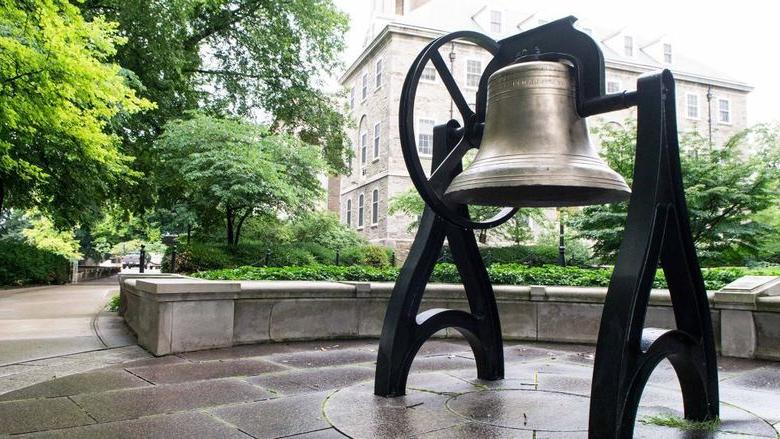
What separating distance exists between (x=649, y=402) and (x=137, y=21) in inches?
669

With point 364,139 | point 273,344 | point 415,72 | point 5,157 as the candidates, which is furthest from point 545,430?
point 364,139

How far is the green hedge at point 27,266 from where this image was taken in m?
A: 19.5

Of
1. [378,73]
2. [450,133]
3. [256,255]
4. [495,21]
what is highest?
[495,21]

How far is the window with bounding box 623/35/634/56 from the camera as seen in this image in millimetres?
35188

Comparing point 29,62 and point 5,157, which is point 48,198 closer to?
point 5,157

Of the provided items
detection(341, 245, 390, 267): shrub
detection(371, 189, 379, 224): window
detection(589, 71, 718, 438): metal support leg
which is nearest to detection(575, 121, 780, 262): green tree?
detection(341, 245, 390, 267): shrub

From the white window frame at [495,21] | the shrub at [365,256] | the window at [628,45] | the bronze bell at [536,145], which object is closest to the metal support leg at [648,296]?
the bronze bell at [536,145]

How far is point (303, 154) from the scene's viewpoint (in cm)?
1798

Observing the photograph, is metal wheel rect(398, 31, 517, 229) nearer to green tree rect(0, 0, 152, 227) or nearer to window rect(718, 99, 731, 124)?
green tree rect(0, 0, 152, 227)

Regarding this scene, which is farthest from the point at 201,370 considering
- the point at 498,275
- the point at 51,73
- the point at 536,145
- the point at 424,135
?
the point at 424,135

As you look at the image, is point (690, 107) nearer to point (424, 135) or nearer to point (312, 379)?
point (424, 135)

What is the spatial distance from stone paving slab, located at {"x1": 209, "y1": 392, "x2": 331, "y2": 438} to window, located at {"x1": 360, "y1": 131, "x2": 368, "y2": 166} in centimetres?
3014

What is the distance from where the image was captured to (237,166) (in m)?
15.5

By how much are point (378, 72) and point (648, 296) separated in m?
29.8
